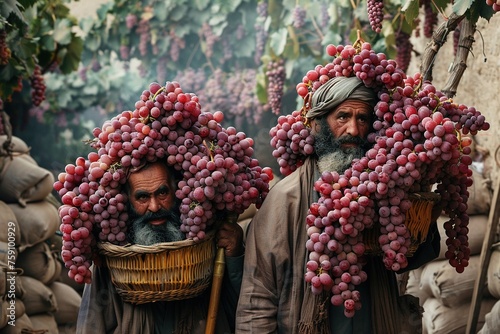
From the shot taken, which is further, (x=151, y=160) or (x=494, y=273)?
(x=494, y=273)

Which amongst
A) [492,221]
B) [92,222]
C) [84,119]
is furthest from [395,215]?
[84,119]

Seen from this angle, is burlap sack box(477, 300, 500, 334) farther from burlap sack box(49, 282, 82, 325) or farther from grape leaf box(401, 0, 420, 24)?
burlap sack box(49, 282, 82, 325)

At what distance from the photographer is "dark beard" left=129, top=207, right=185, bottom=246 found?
4812 mm

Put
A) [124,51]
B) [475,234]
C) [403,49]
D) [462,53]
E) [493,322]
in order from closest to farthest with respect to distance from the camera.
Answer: [462,53]
[493,322]
[475,234]
[403,49]
[124,51]

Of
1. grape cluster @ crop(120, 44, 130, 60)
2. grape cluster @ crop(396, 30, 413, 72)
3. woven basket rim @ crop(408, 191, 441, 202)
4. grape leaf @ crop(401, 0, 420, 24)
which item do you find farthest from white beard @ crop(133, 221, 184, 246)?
grape cluster @ crop(120, 44, 130, 60)

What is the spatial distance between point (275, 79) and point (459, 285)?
320cm

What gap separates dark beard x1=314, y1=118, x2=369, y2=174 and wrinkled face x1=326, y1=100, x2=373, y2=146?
0.08 ft

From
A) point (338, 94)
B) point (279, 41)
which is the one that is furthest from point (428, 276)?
point (279, 41)

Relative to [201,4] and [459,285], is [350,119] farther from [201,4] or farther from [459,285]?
[201,4]

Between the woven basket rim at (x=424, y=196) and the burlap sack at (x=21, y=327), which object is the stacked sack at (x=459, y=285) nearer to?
the woven basket rim at (x=424, y=196)

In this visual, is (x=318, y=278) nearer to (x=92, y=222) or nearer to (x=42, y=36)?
(x=92, y=222)

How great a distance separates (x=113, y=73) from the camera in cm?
1220

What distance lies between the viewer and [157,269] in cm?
469

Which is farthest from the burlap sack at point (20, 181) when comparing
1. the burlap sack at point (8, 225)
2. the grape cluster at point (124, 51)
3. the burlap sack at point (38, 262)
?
the grape cluster at point (124, 51)
